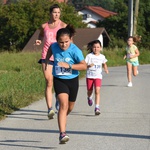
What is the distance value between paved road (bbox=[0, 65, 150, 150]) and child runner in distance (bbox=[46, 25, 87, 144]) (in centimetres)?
62

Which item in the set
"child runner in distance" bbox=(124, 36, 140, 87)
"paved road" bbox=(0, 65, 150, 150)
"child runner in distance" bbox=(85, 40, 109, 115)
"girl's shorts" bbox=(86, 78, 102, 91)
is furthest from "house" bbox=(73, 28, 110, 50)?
"girl's shorts" bbox=(86, 78, 102, 91)

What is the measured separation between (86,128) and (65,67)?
1750 mm

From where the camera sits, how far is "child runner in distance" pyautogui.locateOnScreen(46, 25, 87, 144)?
723cm

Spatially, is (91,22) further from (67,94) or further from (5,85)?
(67,94)

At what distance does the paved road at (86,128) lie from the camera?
734 cm

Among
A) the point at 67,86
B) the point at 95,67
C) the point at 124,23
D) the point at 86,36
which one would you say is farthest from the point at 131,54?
the point at 124,23

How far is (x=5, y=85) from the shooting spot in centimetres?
1517

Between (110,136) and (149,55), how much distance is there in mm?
36159

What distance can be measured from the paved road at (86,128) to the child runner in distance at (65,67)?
0.62m

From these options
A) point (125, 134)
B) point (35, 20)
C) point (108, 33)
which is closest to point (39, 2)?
point (35, 20)

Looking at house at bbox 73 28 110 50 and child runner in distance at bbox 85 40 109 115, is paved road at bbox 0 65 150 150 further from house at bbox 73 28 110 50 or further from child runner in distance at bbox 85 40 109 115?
house at bbox 73 28 110 50

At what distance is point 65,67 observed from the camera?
7.20 metres

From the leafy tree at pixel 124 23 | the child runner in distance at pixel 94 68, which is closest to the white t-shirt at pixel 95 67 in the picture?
the child runner in distance at pixel 94 68

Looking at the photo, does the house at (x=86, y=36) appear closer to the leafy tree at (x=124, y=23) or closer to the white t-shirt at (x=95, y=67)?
the leafy tree at (x=124, y=23)
